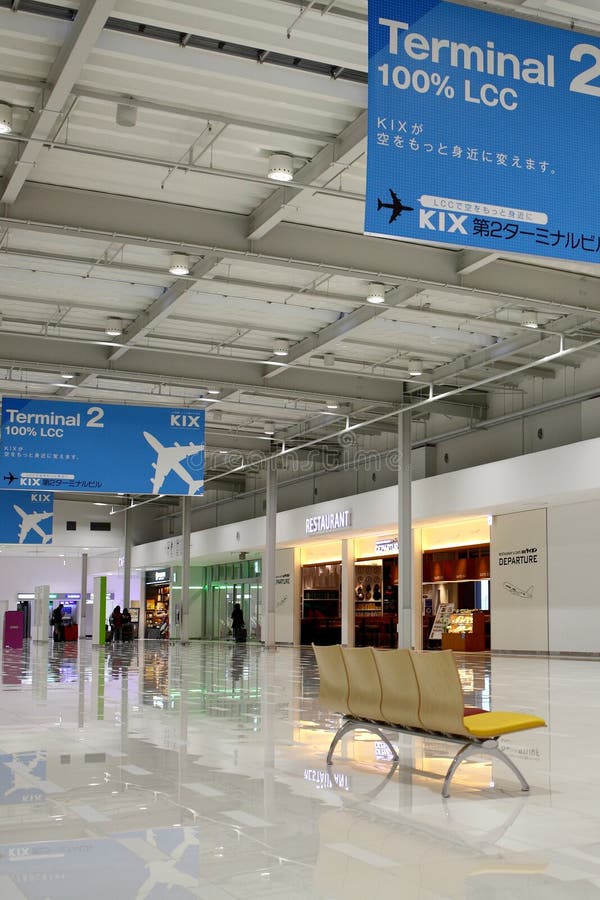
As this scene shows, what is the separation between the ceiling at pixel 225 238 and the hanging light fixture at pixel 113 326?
0.76 feet

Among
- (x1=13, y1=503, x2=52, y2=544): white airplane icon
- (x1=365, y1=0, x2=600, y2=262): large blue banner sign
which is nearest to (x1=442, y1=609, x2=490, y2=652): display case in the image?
(x1=13, y1=503, x2=52, y2=544): white airplane icon

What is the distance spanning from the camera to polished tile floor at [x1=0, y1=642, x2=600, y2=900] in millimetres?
4555

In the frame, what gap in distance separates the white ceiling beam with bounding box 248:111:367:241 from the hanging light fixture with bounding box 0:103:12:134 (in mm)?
3746

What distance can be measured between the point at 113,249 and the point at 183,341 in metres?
5.65

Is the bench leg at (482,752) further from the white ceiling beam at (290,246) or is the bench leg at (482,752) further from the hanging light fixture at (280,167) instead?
the white ceiling beam at (290,246)

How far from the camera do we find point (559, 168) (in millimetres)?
6688

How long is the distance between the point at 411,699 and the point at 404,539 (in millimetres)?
20401

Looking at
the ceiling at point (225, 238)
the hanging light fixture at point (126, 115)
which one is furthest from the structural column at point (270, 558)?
the hanging light fixture at point (126, 115)

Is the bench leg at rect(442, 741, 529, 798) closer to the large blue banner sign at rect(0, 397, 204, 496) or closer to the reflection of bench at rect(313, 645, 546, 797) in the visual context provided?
the reflection of bench at rect(313, 645, 546, 797)

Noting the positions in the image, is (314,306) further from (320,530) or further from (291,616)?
(291,616)

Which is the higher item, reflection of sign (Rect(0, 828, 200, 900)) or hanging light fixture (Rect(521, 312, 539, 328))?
hanging light fixture (Rect(521, 312, 539, 328))

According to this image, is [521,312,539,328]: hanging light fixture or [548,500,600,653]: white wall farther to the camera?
[548,500,600,653]: white wall

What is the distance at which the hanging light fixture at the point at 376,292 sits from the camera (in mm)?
18406

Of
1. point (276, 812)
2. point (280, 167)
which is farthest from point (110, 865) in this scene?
point (280, 167)
